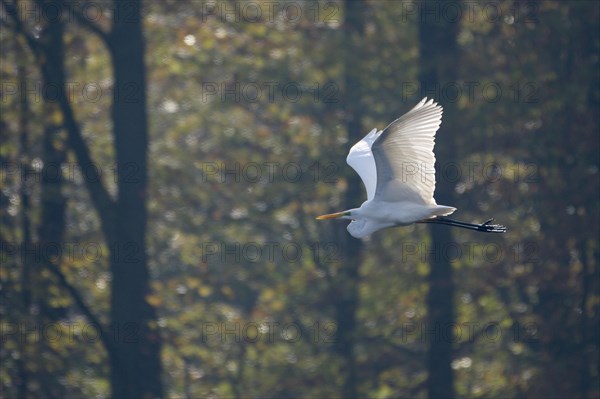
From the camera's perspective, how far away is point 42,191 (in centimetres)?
1194

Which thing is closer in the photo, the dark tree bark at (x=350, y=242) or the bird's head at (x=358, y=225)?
the bird's head at (x=358, y=225)

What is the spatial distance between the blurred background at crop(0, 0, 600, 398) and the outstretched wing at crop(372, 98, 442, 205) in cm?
520

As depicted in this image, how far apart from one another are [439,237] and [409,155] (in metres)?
5.78

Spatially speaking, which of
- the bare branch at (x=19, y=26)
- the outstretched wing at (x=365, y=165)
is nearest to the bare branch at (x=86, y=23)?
the bare branch at (x=19, y=26)

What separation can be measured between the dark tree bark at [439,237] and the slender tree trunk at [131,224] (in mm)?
3168

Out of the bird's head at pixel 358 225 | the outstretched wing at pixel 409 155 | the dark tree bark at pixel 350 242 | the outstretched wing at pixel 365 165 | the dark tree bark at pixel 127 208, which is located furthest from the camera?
the dark tree bark at pixel 350 242

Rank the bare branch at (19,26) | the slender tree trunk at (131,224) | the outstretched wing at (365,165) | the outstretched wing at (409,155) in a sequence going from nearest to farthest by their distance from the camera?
the outstretched wing at (409,155) → the outstretched wing at (365,165) → the bare branch at (19,26) → the slender tree trunk at (131,224)

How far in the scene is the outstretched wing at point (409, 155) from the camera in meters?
6.24

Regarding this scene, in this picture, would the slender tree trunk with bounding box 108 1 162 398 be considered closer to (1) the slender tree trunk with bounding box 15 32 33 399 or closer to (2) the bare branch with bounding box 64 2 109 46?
(2) the bare branch with bounding box 64 2 109 46

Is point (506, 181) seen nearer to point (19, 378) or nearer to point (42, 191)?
point (42, 191)

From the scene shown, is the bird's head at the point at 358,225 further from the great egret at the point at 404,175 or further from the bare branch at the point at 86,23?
the bare branch at the point at 86,23

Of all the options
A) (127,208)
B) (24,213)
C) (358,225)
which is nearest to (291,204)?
(127,208)

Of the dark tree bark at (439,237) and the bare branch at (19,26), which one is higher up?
the bare branch at (19,26)

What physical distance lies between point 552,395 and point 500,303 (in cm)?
129
